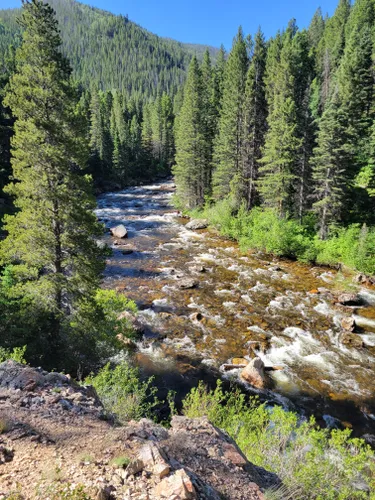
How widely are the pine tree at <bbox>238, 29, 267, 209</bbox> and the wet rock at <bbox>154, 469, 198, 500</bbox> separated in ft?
111

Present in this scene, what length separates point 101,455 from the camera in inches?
179

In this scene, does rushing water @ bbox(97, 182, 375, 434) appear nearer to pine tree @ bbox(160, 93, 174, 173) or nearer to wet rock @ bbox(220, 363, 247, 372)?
wet rock @ bbox(220, 363, 247, 372)

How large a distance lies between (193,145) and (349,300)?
30.8 metres

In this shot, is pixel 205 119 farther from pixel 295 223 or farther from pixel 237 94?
pixel 295 223

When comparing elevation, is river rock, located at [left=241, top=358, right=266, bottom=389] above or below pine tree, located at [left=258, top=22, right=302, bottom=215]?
below

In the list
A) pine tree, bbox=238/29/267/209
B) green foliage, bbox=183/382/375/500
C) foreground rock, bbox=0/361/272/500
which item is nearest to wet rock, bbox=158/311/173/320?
green foliage, bbox=183/382/375/500

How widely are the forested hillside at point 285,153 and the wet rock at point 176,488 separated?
918 inches

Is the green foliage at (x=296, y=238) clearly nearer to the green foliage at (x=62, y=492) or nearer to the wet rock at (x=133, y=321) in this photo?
the wet rock at (x=133, y=321)

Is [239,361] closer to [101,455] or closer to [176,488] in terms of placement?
[101,455]

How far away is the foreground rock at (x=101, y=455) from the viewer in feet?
12.8

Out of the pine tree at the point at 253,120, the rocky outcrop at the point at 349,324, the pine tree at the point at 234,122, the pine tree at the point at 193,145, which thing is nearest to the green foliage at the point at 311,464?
the rocky outcrop at the point at 349,324

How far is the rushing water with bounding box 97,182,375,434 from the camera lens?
12.8 meters

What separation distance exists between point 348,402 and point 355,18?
7231cm

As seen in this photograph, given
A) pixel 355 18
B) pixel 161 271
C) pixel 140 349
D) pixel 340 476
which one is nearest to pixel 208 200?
pixel 161 271
